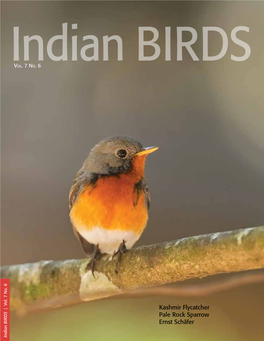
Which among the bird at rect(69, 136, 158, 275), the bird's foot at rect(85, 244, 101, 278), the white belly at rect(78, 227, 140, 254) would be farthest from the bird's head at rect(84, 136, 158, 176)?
the bird's foot at rect(85, 244, 101, 278)

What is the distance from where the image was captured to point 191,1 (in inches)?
92.0

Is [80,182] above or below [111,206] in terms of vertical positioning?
above

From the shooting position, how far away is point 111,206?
6.40 feet

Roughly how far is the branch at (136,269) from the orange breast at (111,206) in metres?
0.19

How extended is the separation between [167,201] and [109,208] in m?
0.47

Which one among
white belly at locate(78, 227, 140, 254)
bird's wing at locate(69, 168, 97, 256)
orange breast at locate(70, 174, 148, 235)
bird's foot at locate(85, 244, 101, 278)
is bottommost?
bird's foot at locate(85, 244, 101, 278)

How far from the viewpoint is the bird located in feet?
6.44

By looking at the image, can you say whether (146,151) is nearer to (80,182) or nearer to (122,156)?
(122,156)

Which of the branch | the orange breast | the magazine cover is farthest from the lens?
the magazine cover

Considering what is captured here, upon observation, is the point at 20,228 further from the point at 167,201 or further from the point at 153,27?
the point at 153,27

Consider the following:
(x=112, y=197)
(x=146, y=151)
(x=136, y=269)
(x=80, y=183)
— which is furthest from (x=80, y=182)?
(x=136, y=269)

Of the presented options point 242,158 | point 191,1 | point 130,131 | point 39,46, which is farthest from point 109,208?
point 191,1

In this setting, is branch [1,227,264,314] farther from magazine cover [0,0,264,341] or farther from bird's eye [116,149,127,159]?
bird's eye [116,149,127,159]

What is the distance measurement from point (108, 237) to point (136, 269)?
0.34 m
